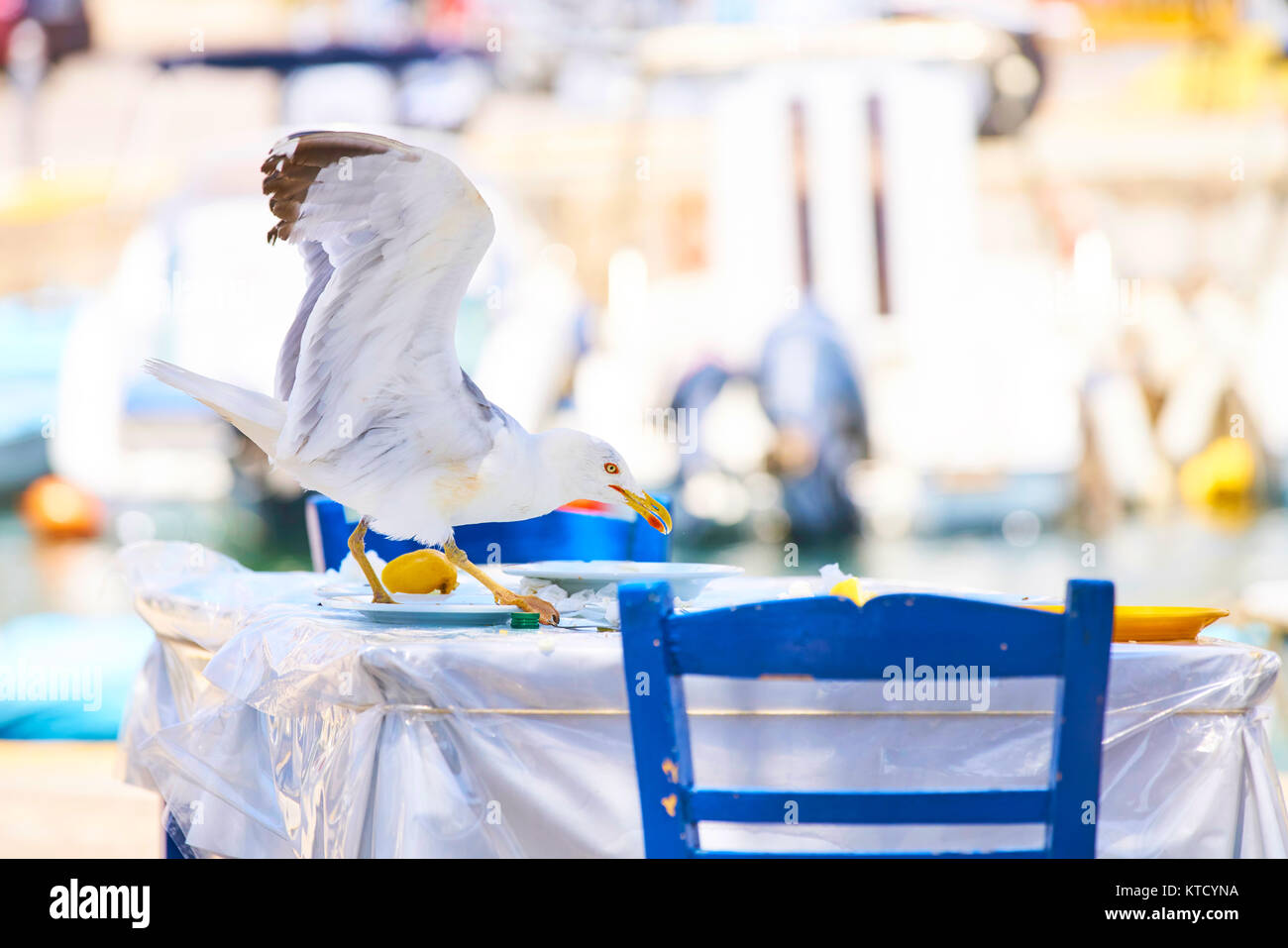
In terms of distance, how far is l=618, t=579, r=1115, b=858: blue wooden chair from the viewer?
70 centimetres

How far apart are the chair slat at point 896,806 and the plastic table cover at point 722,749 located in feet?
0.31

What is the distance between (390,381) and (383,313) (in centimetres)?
6

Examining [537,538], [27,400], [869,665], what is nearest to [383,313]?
[869,665]

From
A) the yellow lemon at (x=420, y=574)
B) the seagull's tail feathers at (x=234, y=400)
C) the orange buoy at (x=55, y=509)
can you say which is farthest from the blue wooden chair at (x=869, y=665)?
the orange buoy at (x=55, y=509)

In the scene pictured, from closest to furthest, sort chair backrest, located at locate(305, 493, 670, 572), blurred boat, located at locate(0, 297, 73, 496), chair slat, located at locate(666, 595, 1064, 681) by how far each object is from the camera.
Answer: chair slat, located at locate(666, 595, 1064, 681)
chair backrest, located at locate(305, 493, 670, 572)
blurred boat, located at locate(0, 297, 73, 496)

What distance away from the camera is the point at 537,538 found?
198cm

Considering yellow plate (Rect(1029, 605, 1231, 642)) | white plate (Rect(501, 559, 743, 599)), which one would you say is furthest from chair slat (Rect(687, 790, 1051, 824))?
white plate (Rect(501, 559, 743, 599))

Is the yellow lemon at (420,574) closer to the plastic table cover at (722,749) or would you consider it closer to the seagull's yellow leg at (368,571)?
the seagull's yellow leg at (368,571)

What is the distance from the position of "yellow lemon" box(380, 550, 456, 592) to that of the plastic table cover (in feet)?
0.70

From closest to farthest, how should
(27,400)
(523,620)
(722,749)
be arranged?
(722,749) < (523,620) < (27,400)

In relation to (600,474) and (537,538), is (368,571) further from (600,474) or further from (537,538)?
(537,538)

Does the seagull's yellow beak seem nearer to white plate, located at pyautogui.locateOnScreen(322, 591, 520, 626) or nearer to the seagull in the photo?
the seagull

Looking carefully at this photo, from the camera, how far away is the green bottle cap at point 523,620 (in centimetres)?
101
